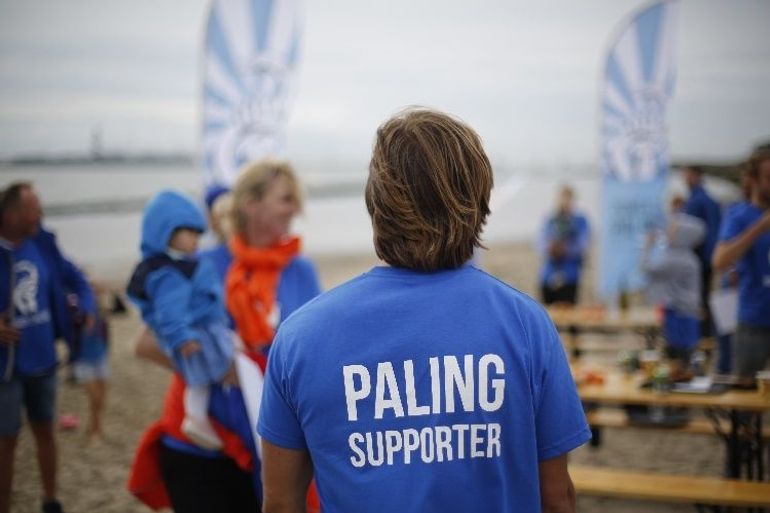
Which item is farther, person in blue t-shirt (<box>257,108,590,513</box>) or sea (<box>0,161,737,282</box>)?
sea (<box>0,161,737,282</box>)

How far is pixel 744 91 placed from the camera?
27359mm

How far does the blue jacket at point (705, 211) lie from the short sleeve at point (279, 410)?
731cm

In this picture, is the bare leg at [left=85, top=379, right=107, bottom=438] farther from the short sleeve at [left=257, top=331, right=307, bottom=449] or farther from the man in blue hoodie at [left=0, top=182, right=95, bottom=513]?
the short sleeve at [left=257, top=331, right=307, bottom=449]

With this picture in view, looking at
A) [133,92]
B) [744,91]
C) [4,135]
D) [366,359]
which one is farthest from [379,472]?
[744,91]

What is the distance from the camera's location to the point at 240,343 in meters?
2.42

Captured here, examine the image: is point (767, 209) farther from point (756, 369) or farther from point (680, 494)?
point (680, 494)

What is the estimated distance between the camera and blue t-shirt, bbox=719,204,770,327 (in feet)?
12.6

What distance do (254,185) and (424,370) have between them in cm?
154

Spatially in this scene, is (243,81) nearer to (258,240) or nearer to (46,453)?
(46,453)

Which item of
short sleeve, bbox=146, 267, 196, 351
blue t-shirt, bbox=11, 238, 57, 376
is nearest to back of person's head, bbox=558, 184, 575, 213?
blue t-shirt, bbox=11, 238, 57, 376

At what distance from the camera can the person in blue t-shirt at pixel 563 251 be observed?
8.16m

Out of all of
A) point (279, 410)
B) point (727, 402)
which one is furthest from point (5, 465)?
point (727, 402)

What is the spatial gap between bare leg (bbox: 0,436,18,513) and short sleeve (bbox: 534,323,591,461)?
3.09 m

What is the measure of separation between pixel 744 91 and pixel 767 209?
87.4 feet
